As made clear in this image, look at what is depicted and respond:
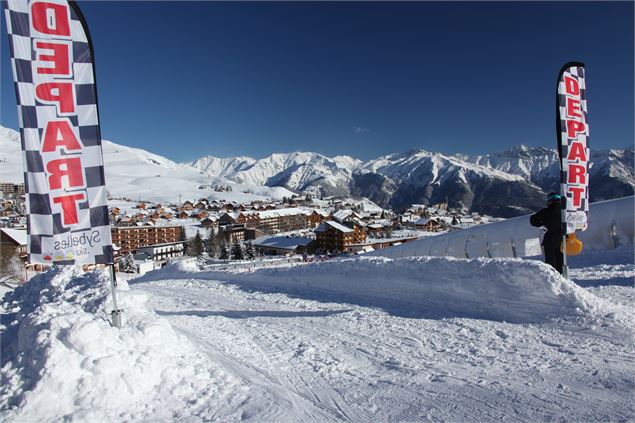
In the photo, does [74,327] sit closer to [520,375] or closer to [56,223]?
[56,223]

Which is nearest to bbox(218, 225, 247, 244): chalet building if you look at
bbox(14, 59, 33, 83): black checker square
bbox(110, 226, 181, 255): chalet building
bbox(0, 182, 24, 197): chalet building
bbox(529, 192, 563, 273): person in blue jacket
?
bbox(110, 226, 181, 255): chalet building

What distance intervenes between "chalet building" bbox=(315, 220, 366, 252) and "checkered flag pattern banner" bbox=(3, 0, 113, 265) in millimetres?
55586

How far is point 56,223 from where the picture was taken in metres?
4.77

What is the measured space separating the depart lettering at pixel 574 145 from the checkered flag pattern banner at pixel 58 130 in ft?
28.8

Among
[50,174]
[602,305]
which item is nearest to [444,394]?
[602,305]

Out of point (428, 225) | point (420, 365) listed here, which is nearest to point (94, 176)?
point (420, 365)

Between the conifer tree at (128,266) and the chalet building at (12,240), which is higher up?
the chalet building at (12,240)

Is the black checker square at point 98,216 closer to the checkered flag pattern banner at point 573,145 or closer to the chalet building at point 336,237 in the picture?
the checkered flag pattern banner at point 573,145

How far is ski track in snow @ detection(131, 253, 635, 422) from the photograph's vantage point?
362 cm

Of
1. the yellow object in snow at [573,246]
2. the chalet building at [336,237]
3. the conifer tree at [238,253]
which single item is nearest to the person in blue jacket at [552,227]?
the yellow object in snow at [573,246]

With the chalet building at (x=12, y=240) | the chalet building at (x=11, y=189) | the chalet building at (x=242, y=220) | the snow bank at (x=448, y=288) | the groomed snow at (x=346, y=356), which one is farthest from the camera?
the chalet building at (x=11, y=189)

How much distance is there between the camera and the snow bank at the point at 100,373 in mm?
3486

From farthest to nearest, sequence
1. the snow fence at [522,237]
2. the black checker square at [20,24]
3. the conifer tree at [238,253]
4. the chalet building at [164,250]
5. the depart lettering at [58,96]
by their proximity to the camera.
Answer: the chalet building at [164,250] → the conifer tree at [238,253] → the snow fence at [522,237] → the depart lettering at [58,96] → the black checker square at [20,24]

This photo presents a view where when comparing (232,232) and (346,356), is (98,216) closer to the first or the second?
(346,356)
